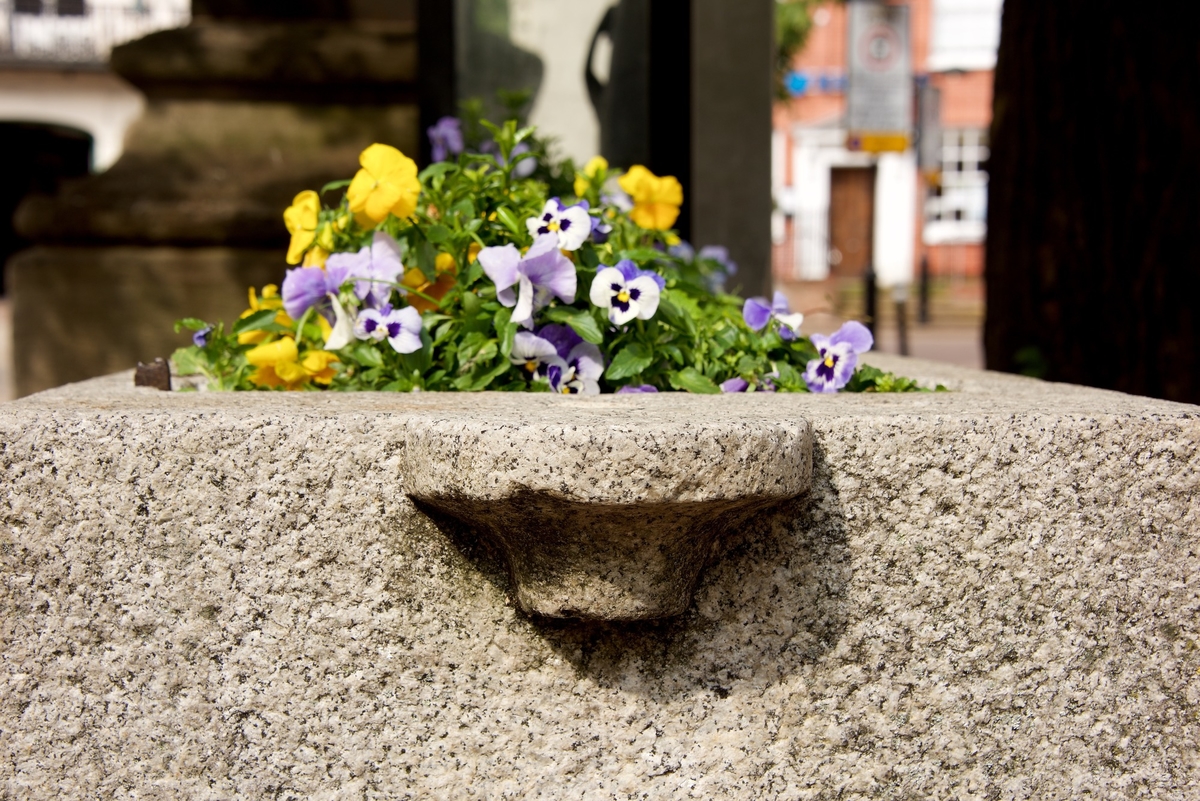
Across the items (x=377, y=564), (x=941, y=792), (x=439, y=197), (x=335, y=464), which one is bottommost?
(x=941, y=792)

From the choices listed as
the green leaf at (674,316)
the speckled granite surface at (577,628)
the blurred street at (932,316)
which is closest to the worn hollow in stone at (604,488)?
the speckled granite surface at (577,628)

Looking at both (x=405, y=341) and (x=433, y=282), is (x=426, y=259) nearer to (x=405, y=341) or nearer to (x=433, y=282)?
(x=433, y=282)

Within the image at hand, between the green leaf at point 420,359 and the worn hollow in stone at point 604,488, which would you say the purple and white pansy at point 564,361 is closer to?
the green leaf at point 420,359

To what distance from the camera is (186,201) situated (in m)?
4.23

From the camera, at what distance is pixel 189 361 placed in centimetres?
206

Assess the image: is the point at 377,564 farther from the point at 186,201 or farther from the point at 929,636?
the point at 186,201

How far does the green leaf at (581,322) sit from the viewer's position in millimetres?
1700

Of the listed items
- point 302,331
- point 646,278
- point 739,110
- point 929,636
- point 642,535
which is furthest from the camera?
point 739,110

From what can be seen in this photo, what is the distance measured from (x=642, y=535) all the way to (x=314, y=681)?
0.46 metres

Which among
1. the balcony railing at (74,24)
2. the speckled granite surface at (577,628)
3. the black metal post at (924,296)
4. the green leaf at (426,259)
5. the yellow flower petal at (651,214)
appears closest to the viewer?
the speckled granite surface at (577,628)

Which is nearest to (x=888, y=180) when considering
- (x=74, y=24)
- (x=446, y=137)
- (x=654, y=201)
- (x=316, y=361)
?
(x=74, y=24)

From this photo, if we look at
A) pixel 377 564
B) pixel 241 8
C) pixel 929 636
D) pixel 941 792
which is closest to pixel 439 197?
pixel 377 564

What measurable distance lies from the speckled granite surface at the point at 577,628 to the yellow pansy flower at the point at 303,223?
59 cm

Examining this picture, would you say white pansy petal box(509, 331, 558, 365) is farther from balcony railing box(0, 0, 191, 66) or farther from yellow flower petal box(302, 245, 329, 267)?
balcony railing box(0, 0, 191, 66)
